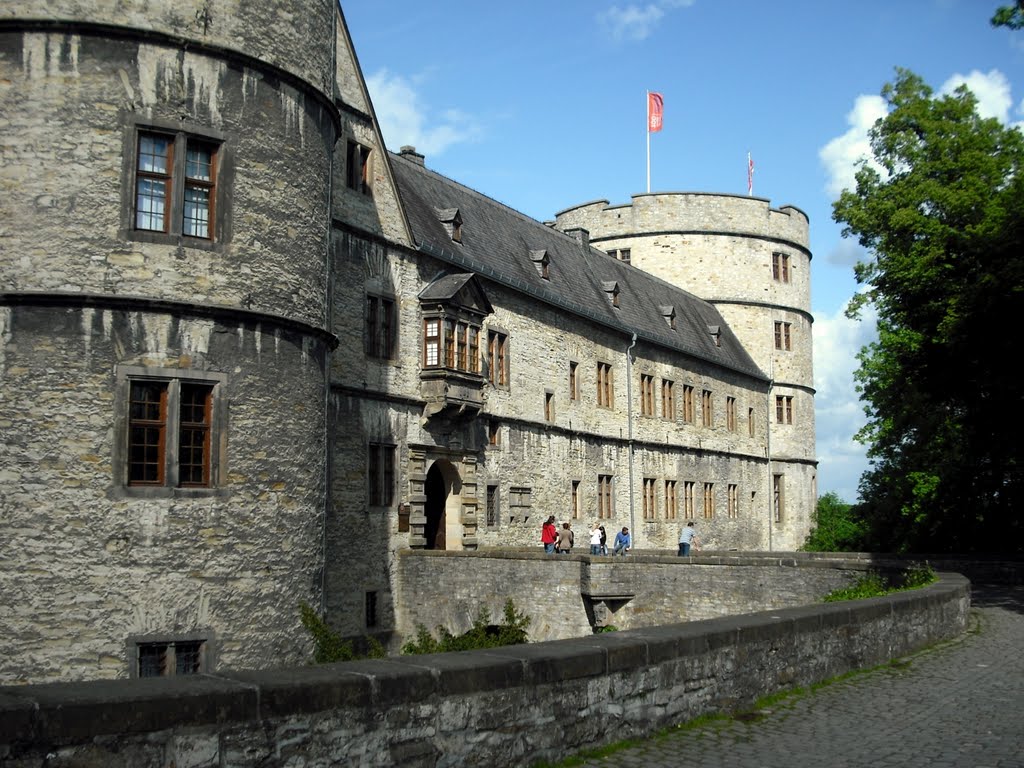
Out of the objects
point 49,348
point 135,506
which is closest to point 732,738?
point 135,506

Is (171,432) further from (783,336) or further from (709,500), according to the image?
(783,336)

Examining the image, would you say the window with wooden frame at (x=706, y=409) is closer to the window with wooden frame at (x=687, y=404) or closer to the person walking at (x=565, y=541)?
Result: the window with wooden frame at (x=687, y=404)

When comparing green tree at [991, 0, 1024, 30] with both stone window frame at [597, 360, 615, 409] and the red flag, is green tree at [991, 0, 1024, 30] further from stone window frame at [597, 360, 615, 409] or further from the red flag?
the red flag

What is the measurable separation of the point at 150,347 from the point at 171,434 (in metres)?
1.12

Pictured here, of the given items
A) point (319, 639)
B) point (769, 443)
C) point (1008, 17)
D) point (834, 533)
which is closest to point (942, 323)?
point (1008, 17)

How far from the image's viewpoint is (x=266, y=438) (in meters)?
14.5

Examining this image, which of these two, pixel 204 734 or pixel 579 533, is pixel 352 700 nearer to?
pixel 204 734

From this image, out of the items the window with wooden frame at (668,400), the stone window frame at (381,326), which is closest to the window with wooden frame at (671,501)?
the window with wooden frame at (668,400)

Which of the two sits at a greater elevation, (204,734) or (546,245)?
(546,245)

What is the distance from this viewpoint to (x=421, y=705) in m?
5.98

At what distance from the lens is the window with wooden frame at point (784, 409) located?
4414 cm

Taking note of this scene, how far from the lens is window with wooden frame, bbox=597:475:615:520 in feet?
101

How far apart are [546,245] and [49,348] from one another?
20.9 meters

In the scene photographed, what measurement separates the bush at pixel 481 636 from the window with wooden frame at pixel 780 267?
1067 inches
